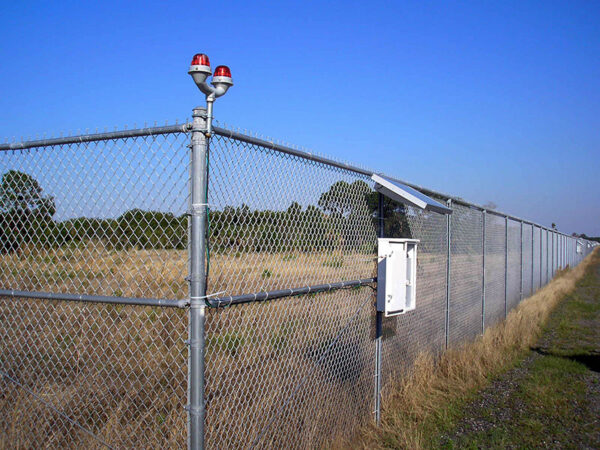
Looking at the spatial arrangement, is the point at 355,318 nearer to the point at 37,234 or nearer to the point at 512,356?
the point at 37,234

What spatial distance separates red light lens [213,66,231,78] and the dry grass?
2.99m

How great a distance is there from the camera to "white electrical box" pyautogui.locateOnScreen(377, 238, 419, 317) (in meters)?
4.64

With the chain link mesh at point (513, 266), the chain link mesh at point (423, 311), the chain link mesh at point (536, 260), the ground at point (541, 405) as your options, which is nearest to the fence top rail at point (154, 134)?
the chain link mesh at point (423, 311)

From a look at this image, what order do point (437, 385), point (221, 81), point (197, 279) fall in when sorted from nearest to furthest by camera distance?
point (197, 279)
point (221, 81)
point (437, 385)

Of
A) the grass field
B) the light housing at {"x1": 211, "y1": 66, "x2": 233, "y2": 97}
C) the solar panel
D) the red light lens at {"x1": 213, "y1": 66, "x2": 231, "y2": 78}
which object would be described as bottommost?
the grass field

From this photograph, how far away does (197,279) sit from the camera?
255 cm

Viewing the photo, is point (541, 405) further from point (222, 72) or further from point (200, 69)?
point (200, 69)

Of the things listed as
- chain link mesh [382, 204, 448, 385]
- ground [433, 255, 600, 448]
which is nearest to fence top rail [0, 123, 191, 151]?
chain link mesh [382, 204, 448, 385]

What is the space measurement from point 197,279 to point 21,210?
200cm

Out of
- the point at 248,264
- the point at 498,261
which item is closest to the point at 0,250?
the point at 248,264

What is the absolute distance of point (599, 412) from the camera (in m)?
5.46

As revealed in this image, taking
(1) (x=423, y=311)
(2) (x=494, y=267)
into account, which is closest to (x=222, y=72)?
(1) (x=423, y=311)

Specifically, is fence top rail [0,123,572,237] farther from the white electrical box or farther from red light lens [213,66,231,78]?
the white electrical box

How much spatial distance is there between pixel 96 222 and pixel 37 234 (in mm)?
806
